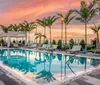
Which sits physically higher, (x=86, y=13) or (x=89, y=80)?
(x=86, y=13)

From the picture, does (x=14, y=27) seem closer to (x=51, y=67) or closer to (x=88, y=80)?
(x=51, y=67)

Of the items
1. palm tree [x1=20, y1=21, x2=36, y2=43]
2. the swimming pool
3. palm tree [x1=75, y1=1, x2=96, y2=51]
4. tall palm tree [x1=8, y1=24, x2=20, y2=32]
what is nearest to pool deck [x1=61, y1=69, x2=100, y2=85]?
the swimming pool

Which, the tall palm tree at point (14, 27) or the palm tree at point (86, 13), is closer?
the palm tree at point (86, 13)

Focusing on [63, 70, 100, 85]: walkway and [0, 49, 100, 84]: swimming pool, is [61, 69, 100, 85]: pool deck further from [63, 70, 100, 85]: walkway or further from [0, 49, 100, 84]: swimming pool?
[0, 49, 100, 84]: swimming pool

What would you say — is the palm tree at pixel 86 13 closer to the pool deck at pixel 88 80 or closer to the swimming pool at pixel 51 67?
the swimming pool at pixel 51 67

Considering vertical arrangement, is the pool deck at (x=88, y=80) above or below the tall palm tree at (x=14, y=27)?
below

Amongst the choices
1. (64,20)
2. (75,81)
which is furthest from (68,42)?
(75,81)

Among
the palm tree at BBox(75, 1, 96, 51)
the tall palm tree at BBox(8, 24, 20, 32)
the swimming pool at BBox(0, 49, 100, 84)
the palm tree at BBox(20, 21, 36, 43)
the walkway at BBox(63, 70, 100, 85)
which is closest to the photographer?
the walkway at BBox(63, 70, 100, 85)

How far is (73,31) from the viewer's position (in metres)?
38.7

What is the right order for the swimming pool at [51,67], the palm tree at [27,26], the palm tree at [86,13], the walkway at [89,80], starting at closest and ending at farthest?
the walkway at [89,80]
the swimming pool at [51,67]
the palm tree at [86,13]
the palm tree at [27,26]

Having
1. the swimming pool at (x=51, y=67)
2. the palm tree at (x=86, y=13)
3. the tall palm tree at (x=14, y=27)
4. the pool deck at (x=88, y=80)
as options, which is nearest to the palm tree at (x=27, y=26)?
the tall palm tree at (x=14, y=27)

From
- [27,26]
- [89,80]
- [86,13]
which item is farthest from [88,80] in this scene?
[27,26]

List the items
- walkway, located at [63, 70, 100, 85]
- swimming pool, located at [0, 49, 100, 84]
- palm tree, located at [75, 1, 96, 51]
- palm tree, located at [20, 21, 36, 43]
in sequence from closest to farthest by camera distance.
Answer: walkway, located at [63, 70, 100, 85], swimming pool, located at [0, 49, 100, 84], palm tree, located at [75, 1, 96, 51], palm tree, located at [20, 21, 36, 43]

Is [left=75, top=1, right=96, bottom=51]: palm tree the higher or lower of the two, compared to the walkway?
higher
